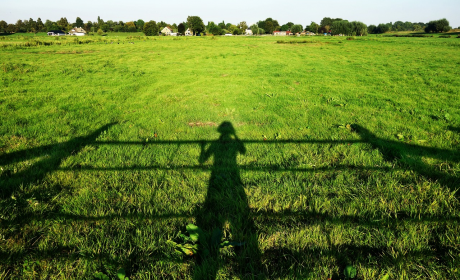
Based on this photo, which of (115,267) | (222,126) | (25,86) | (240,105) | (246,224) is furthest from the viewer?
(25,86)

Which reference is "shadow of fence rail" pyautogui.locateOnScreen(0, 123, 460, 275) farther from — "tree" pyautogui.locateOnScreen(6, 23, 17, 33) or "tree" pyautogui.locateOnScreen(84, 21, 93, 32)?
"tree" pyautogui.locateOnScreen(84, 21, 93, 32)

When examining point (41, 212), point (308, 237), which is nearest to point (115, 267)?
point (41, 212)

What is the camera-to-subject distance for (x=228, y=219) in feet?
8.78

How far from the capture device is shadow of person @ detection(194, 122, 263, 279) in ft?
6.87

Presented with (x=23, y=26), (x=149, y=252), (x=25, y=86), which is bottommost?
(x=149, y=252)

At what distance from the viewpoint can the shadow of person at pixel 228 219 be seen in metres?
2.09

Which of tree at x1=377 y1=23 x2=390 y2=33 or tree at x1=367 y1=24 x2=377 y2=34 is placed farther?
tree at x1=367 y1=24 x2=377 y2=34

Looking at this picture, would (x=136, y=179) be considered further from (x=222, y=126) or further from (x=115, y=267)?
(x=222, y=126)

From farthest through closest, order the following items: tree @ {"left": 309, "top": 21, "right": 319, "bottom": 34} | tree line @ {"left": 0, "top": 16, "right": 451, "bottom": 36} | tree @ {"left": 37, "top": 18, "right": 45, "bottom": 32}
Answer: tree @ {"left": 309, "top": 21, "right": 319, "bottom": 34}, tree @ {"left": 37, "top": 18, "right": 45, "bottom": 32}, tree line @ {"left": 0, "top": 16, "right": 451, "bottom": 36}

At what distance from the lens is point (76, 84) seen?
1042 centimetres

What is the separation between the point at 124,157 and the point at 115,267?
2364 mm

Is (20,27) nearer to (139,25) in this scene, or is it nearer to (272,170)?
(139,25)

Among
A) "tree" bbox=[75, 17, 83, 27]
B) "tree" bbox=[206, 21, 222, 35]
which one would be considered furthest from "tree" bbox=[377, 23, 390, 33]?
"tree" bbox=[75, 17, 83, 27]

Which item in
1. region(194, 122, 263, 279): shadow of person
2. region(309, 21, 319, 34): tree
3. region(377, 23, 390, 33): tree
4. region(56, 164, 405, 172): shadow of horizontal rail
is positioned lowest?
region(194, 122, 263, 279): shadow of person
